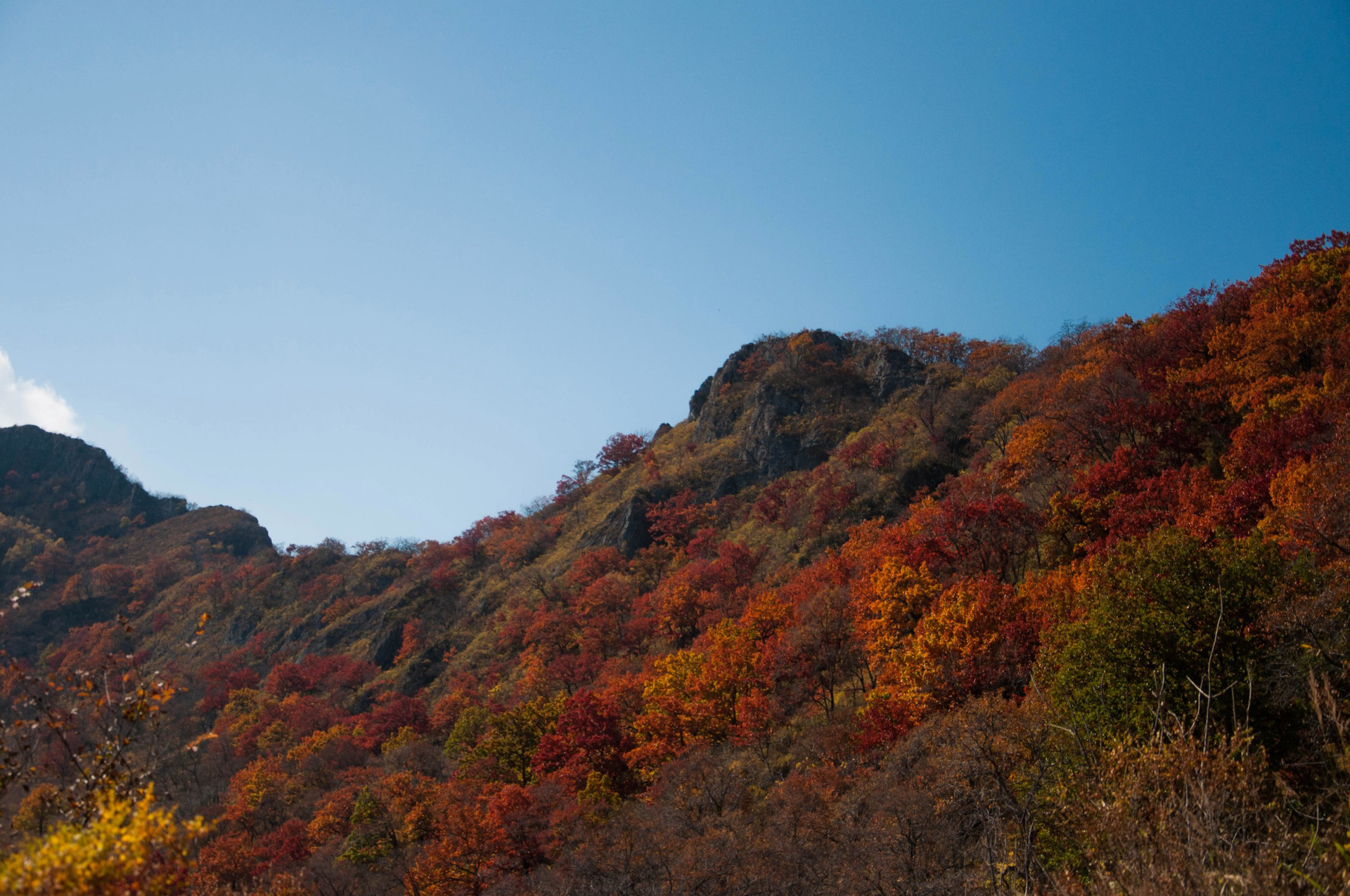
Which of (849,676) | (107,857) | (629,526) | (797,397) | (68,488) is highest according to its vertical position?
(68,488)

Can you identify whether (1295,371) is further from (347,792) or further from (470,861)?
(347,792)

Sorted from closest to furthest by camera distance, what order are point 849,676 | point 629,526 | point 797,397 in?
point 849,676
point 629,526
point 797,397

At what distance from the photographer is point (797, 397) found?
279 feet

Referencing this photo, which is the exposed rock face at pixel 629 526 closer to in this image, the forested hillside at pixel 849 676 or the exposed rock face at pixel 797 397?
the forested hillside at pixel 849 676

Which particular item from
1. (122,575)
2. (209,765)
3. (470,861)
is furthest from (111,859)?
(122,575)

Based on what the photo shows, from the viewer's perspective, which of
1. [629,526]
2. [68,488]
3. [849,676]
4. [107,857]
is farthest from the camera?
[68,488]

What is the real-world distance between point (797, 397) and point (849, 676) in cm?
5059

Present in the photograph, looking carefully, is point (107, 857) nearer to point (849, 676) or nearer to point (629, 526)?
point (849, 676)

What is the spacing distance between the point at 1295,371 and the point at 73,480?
178m

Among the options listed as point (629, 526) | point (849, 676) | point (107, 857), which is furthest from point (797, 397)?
point (107, 857)

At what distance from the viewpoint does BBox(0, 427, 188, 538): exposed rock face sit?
13075 centimetres

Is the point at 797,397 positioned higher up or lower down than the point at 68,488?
lower down

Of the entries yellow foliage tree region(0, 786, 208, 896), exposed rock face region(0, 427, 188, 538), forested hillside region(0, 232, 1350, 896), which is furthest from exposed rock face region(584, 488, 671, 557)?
exposed rock face region(0, 427, 188, 538)

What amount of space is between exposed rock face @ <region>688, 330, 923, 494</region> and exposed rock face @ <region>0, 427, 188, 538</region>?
111535mm
